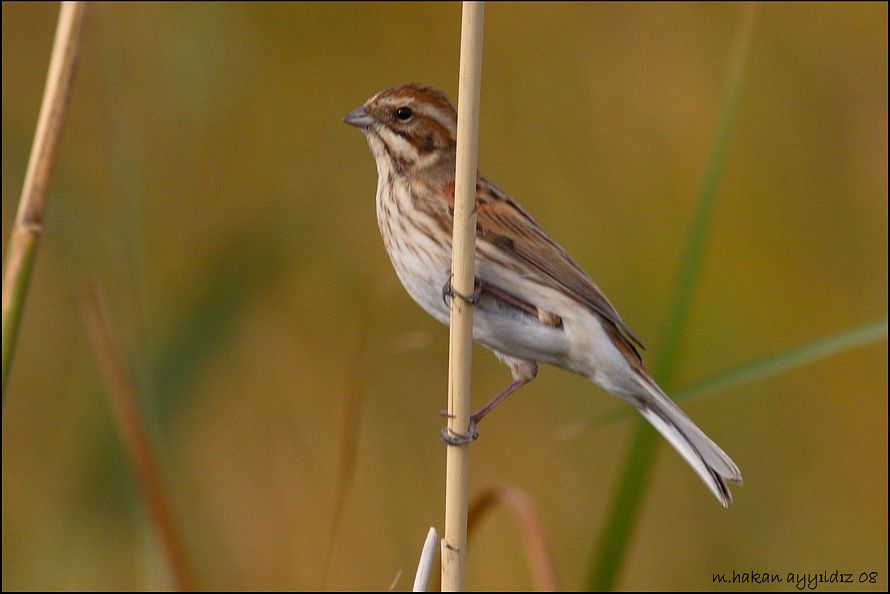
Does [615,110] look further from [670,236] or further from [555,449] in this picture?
[555,449]

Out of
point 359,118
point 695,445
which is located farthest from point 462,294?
point 359,118

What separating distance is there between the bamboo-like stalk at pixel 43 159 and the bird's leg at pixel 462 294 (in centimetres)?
78

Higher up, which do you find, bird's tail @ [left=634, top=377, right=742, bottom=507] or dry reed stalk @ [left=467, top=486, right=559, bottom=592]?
bird's tail @ [left=634, top=377, right=742, bottom=507]

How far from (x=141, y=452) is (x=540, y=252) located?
3.43ft

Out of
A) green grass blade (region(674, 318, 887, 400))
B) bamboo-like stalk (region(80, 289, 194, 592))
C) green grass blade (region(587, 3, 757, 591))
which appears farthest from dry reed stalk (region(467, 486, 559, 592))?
bamboo-like stalk (region(80, 289, 194, 592))

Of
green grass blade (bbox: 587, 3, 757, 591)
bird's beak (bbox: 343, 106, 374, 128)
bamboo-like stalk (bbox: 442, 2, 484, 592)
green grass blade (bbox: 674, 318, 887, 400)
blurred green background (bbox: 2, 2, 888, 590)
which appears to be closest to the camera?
bamboo-like stalk (bbox: 442, 2, 484, 592)

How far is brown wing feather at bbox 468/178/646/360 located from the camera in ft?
8.90

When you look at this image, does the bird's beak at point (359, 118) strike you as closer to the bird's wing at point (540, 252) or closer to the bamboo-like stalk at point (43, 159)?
the bird's wing at point (540, 252)

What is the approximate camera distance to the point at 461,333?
2.09 meters

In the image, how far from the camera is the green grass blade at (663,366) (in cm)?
244

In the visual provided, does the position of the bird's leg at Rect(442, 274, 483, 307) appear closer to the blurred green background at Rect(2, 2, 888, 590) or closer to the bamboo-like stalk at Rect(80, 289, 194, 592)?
the bamboo-like stalk at Rect(80, 289, 194, 592)

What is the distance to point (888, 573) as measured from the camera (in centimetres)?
392

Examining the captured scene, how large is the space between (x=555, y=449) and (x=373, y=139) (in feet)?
6.70

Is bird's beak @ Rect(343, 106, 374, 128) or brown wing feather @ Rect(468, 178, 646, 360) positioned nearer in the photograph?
brown wing feather @ Rect(468, 178, 646, 360)
